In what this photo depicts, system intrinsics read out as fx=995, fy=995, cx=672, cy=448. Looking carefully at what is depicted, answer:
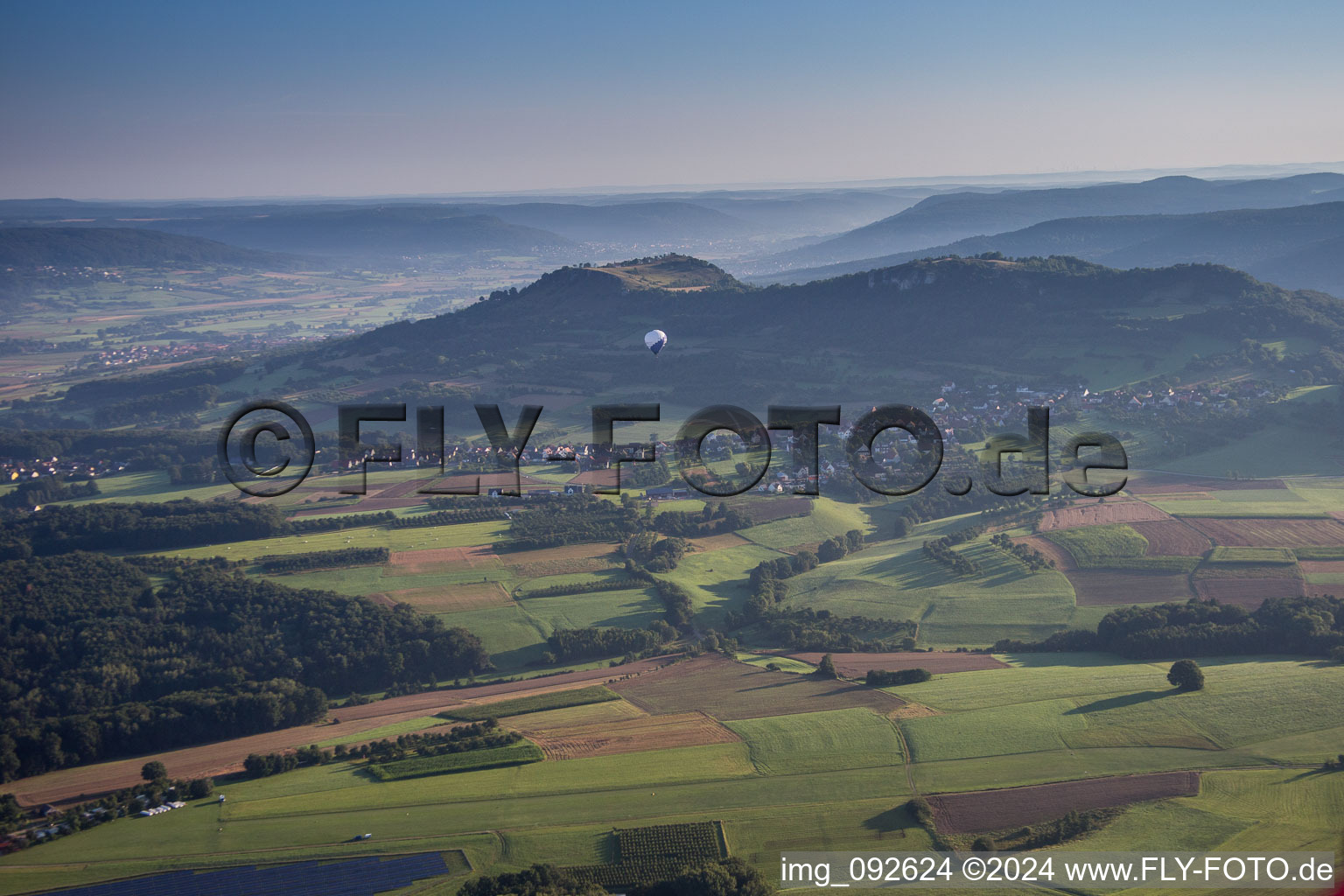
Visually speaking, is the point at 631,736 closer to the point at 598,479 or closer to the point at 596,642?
the point at 596,642

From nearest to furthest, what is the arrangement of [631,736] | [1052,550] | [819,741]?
1. [819,741]
2. [631,736]
3. [1052,550]

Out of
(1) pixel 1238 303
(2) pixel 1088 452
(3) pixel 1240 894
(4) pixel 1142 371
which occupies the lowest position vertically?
(3) pixel 1240 894

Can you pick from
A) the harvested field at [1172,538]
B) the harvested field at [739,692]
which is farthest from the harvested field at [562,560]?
the harvested field at [1172,538]

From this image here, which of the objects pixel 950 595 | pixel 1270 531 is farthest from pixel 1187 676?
pixel 1270 531

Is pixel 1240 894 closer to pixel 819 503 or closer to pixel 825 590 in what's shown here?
pixel 825 590

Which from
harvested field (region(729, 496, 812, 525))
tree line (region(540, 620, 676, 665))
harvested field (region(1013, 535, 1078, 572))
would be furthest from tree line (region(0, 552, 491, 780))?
harvested field (region(1013, 535, 1078, 572))

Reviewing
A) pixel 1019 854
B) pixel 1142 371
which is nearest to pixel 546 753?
pixel 1019 854
